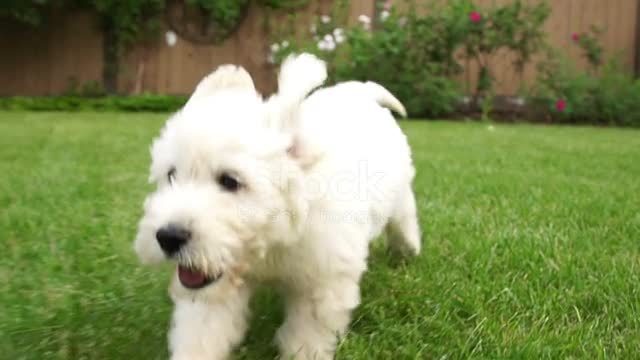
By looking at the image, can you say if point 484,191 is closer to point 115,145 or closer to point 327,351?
point 327,351

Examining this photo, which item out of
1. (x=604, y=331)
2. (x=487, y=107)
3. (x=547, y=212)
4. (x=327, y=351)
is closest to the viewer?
(x=327, y=351)

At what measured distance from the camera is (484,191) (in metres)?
4.88

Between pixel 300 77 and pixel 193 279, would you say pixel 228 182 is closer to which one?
pixel 193 279

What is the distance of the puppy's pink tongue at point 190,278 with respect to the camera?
194 cm

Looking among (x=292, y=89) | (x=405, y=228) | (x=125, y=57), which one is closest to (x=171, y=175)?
(x=292, y=89)

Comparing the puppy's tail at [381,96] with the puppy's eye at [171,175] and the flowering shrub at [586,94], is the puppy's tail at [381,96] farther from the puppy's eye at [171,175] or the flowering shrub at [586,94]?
the flowering shrub at [586,94]

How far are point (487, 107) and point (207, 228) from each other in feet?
33.6

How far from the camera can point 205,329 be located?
2154 mm

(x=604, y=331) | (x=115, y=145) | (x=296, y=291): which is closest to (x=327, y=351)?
(x=296, y=291)

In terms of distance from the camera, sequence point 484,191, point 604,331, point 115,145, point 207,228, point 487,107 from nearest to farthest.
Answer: point 207,228 < point 604,331 < point 484,191 < point 115,145 < point 487,107

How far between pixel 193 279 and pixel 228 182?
269mm

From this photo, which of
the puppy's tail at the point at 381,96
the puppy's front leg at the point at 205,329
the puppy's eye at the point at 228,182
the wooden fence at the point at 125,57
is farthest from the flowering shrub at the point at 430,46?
the puppy's eye at the point at 228,182

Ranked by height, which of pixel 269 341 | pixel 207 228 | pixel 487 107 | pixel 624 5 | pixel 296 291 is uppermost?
pixel 624 5

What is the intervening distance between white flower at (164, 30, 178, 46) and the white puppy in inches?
421
